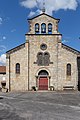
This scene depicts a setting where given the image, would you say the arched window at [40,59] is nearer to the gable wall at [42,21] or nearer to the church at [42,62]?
the church at [42,62]

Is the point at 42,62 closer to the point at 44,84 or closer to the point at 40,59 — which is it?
the point at 40,59

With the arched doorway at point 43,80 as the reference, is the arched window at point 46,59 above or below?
above

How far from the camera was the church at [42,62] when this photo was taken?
126 feet

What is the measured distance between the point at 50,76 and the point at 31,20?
9217mm

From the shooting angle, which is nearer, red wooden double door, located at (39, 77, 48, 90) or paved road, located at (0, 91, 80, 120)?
paved road, located at (0, 91, 80, 120)

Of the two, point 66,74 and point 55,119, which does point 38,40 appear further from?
point 55,119

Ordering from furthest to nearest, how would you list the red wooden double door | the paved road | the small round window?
1. the small round window
2. the red wooden double door
3. the paved road

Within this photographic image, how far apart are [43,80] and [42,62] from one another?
2.78 metres

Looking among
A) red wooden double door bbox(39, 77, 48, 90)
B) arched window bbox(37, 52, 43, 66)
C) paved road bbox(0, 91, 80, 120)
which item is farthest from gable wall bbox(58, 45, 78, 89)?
paved road bbox(0, 91, 80, 120)

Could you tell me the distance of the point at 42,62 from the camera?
128 ft

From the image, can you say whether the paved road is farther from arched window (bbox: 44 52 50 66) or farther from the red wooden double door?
arched window (bbox: 44 52 50 66)

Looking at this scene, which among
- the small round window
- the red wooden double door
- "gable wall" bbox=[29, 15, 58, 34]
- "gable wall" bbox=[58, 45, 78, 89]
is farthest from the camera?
"gable wall" bbox=[29, 15, 58, 34]

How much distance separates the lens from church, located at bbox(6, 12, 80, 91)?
3847cm

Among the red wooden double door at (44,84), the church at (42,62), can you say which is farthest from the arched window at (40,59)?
the red wooden double door at (44,84)
